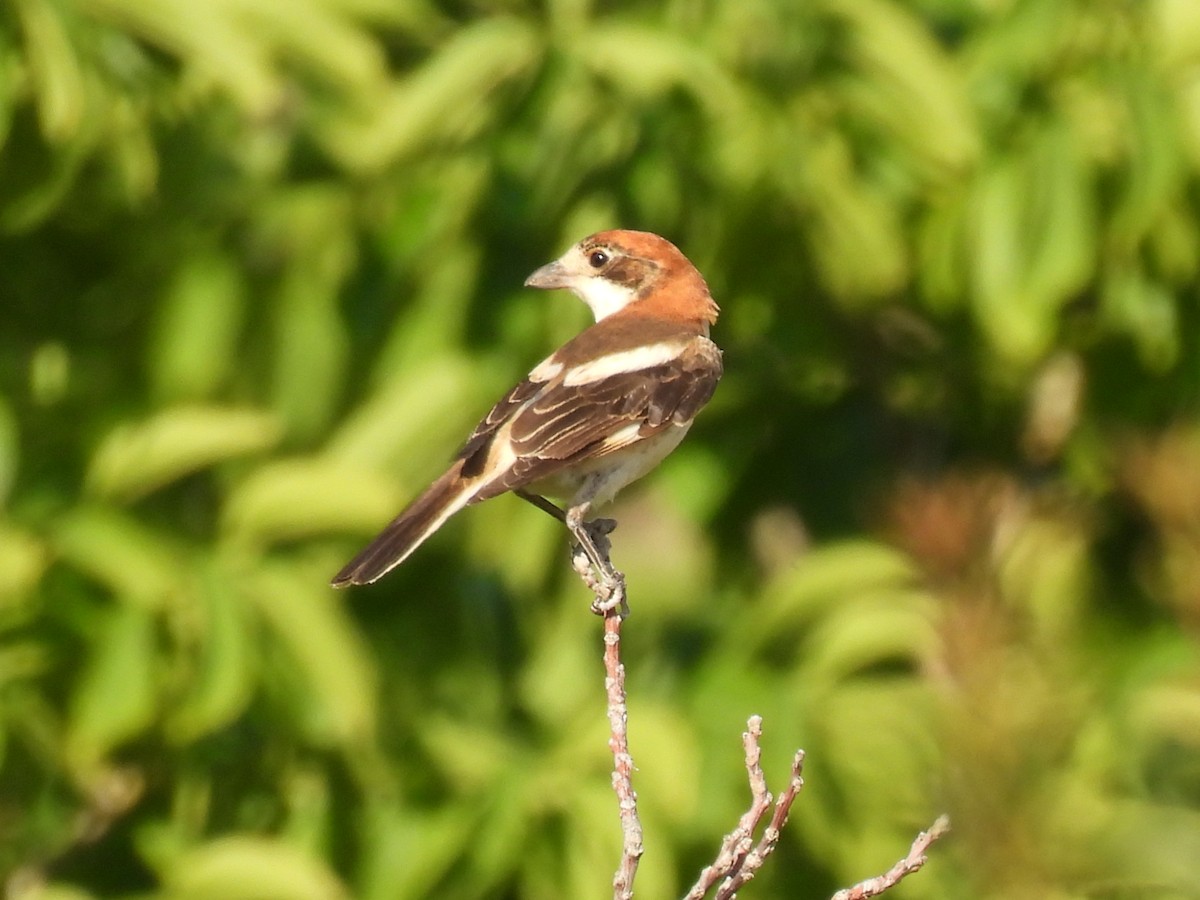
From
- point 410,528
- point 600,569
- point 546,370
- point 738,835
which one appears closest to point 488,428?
point 546,370

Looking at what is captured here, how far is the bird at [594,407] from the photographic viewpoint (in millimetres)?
3660

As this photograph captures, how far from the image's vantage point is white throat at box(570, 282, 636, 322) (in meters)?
4.32

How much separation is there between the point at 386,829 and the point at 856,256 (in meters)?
1.76

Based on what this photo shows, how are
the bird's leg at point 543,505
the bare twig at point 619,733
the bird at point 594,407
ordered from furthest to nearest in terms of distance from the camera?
the bird's leg at point 543,505
the bird at point 594,407
the bare twig at point 619,733

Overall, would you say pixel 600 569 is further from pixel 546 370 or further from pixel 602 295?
pixel 602 295

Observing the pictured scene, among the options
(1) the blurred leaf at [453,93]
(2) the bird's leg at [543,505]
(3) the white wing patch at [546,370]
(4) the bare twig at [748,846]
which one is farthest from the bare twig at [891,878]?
(1) the blurred leaf at [453,93]

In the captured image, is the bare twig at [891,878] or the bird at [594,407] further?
the bird at [594,407]

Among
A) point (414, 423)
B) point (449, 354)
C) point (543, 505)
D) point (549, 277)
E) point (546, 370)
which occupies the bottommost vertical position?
point (543, 505)

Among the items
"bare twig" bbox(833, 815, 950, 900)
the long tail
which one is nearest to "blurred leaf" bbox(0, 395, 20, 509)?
the long tail

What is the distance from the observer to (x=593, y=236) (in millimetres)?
4270

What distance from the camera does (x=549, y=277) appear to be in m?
4.16

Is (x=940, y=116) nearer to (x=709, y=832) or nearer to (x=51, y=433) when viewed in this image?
(x=709, y=832)

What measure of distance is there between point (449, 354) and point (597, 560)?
114 cm

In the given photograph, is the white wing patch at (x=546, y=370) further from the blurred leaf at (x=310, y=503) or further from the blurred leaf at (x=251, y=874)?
the blurred leaf at (x=251, y=874)
